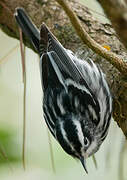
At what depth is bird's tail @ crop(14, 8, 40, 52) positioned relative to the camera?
3816 millimetres

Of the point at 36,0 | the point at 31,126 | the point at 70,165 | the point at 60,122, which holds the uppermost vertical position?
the point at 36,0

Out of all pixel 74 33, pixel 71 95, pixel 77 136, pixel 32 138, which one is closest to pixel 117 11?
pixel 77 136

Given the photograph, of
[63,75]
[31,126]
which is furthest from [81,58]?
[31,126]

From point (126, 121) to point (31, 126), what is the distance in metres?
2.46

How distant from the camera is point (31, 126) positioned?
5.33 meters

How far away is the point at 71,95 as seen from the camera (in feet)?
12.6

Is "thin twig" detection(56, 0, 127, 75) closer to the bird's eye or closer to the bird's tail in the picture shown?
the bird's eye

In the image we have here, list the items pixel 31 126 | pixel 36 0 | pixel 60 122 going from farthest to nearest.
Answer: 1. pixel 31 126
2. pixel 36 0
3. pixel 60 122

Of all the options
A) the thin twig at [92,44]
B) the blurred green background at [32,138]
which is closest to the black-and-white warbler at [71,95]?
the blurred green background at [32,138]

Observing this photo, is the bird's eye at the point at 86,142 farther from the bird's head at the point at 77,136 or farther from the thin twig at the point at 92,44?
the thin twig at the point at 92,44

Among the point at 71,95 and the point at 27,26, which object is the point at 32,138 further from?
the point at 27,26

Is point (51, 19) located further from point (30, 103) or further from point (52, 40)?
point (30, 103)

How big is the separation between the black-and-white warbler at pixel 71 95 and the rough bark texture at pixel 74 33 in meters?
0.09

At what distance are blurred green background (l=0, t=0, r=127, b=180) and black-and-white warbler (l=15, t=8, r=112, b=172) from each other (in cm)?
23
